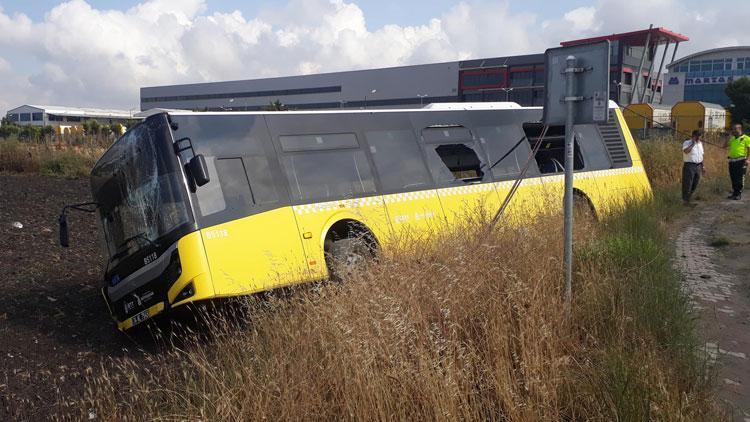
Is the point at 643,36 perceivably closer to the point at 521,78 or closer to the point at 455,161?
the point at 521,78

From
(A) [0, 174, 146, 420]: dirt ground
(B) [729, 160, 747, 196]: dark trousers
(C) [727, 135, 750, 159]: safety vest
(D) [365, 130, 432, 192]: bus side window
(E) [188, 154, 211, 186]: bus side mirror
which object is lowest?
(B) [729, 160, 747, 196]: dark trousers

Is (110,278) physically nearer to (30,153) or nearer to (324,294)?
(324,294)

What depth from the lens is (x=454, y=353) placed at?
3.84 metres

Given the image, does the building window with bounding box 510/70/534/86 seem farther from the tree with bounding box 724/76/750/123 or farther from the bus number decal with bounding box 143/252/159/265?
the bus number decal with bounding box 143/252/159/265

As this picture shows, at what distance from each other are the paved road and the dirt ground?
4.78 m

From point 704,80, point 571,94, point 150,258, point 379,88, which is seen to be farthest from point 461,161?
point 704,80

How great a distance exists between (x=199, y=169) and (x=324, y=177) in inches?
72.0

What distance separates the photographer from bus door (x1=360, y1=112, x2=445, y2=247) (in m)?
8.03

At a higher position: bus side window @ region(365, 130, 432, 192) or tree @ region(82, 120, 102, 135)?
tree @ region(82, 120, 102, 135)

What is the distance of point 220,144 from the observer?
6730 millimetres

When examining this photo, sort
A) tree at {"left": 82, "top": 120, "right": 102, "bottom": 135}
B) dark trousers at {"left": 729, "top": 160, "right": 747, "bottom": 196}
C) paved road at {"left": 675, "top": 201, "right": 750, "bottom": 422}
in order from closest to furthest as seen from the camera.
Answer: paved road at {"left": 675, "top": 201, "right": 750, "bottom": 422} → dark trousers at {"left": 729, "top": 160, "right": 747, "bottom": 196} → tree at {"left": 82, "top": 120, "right": 102, "bottom": 135}

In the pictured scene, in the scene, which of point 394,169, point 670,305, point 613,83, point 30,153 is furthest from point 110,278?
point 613,83

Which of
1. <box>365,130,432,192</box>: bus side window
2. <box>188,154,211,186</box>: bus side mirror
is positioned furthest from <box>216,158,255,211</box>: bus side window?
<box>365,130,432,192</box>: bus side window

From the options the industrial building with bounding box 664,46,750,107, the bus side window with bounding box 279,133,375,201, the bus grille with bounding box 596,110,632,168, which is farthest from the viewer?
the industrial building with bounding box 664,46,750,107
